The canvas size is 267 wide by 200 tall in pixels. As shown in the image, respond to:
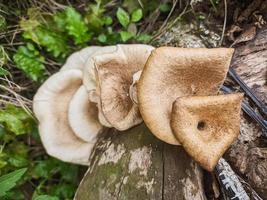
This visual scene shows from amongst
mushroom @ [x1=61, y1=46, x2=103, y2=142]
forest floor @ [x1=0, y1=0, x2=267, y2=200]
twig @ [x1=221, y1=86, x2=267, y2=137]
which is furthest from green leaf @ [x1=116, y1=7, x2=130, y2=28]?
twig @ [x1=221, y1=86, x2=267, y2=137]

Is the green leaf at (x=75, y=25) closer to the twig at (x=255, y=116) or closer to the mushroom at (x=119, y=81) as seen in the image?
the mushroom at (x=119, y=81)

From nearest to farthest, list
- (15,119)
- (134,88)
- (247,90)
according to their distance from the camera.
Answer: (134,88) → (247,90) → (15,119)

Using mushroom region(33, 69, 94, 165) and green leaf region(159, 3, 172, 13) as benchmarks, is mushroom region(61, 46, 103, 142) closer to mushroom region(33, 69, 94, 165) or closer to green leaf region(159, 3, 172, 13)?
mushroom region(33, 69, 94, 165)

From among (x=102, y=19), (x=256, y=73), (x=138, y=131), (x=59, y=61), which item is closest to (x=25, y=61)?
(x=59, y=61)

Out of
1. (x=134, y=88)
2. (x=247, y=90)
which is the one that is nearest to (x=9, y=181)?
(x=134, y=88)

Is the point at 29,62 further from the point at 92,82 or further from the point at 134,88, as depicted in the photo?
the point at 134,88

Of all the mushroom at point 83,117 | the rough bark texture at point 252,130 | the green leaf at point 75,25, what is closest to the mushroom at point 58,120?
the mushroom at point 83,117
